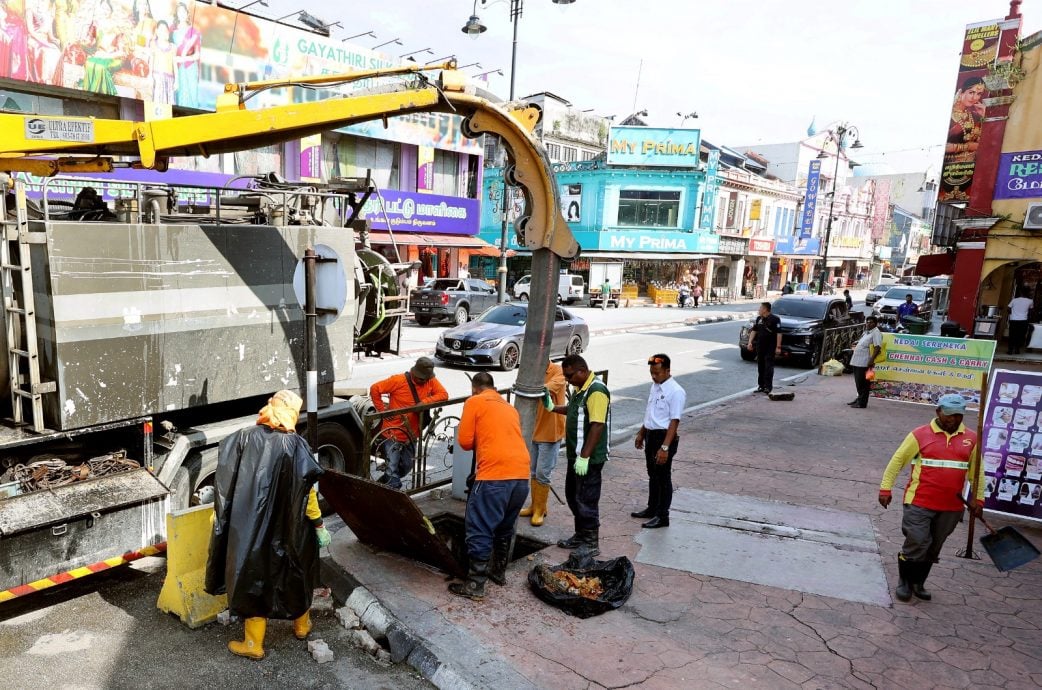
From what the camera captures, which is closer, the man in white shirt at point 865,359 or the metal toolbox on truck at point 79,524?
the metal toolbox on truck at point 79,524

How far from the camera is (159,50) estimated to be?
18516 millimetres

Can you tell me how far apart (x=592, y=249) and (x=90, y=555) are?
36684mm

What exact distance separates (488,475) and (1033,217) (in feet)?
55.7

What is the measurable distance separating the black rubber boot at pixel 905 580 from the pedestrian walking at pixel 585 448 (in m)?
2.42

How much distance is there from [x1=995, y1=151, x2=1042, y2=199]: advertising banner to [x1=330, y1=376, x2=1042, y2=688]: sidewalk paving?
41.4 feet

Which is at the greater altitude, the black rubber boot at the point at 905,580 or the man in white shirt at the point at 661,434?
the man in white shirt at the point at 661,434

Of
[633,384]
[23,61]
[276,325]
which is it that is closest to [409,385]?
[276,325]

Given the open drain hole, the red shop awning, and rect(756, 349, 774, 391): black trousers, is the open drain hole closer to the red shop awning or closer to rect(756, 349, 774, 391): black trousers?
rect(756, 349, 774, 391): black trousers

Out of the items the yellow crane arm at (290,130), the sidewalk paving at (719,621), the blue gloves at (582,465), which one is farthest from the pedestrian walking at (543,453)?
the yellow crane arm at (290,130)

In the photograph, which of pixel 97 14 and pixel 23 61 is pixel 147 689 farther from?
pixel 97 14

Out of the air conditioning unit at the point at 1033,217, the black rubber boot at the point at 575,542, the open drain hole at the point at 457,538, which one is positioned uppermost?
the air conditioning unit at the point at 1033,217

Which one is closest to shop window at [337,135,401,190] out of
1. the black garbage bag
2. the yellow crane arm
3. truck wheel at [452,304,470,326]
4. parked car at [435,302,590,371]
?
truck wheel at [452,304,470,326]

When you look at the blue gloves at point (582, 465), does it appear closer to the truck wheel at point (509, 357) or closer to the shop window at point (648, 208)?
the truck wheel at point (509, 357)

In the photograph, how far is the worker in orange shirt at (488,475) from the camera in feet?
16.1
